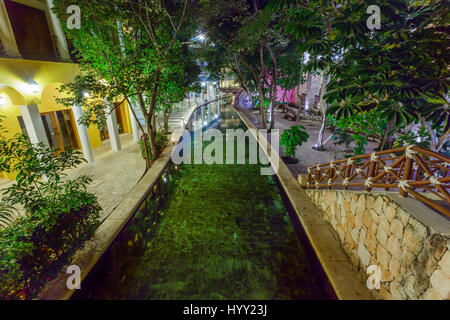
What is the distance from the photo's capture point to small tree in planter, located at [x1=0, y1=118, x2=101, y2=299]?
3.44 meters

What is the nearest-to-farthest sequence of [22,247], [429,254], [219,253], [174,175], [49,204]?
[429,254], [22,247], [49,204], [219,253], [174,175]

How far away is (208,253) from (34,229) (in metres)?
3.64

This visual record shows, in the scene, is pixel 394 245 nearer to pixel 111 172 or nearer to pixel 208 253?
pixel 208 253

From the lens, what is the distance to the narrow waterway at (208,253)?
4387 millimetres

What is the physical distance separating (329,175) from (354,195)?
1.67 m

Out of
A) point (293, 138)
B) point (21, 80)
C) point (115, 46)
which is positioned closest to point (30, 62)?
point (21, 80)

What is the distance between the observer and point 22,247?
3.37 m

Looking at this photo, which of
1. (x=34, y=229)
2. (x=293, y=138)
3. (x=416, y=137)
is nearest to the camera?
(x=34, y=229)

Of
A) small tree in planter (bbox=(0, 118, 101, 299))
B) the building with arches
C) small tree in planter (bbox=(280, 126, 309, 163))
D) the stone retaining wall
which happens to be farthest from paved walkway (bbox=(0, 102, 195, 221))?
small tree in planter (bbox=(280, 126, 309, 163))

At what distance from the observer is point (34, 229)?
3.82 m

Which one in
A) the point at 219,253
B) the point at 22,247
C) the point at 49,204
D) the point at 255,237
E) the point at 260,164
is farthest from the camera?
the point at 260,164

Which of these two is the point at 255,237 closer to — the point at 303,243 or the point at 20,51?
the point at 303,243
